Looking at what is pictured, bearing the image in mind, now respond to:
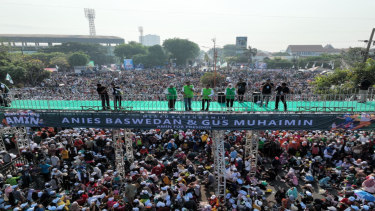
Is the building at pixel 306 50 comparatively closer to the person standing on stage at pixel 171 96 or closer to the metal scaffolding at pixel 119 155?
the person standing on stage at pixel 171 96

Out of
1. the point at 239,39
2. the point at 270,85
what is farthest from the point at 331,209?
the point at 239,39

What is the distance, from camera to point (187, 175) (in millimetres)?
10492

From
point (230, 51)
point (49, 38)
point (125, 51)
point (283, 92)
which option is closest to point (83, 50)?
point (125, 51)

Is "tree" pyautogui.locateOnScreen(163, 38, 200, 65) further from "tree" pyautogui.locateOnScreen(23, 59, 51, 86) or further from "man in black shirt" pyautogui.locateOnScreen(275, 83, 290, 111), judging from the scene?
"man in black shirt" pyautogui.locateOnScreen(275, 83, 290, 111)

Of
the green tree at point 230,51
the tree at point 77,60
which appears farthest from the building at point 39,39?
the green tree at point 230,51

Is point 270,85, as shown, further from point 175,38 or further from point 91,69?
point 175,38

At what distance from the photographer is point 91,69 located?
55.0 meters

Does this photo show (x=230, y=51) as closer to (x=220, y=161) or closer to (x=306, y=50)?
(x=306, y=50)

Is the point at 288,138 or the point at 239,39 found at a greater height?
the point at 239,39

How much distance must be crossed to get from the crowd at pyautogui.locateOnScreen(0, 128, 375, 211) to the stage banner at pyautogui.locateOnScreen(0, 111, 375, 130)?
5.19ft

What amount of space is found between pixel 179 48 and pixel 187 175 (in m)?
83.6

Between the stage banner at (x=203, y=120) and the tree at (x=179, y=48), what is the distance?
83085 mm

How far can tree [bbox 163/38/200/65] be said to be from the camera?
90.6 meters

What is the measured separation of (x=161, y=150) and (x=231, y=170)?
4972 millimetres
